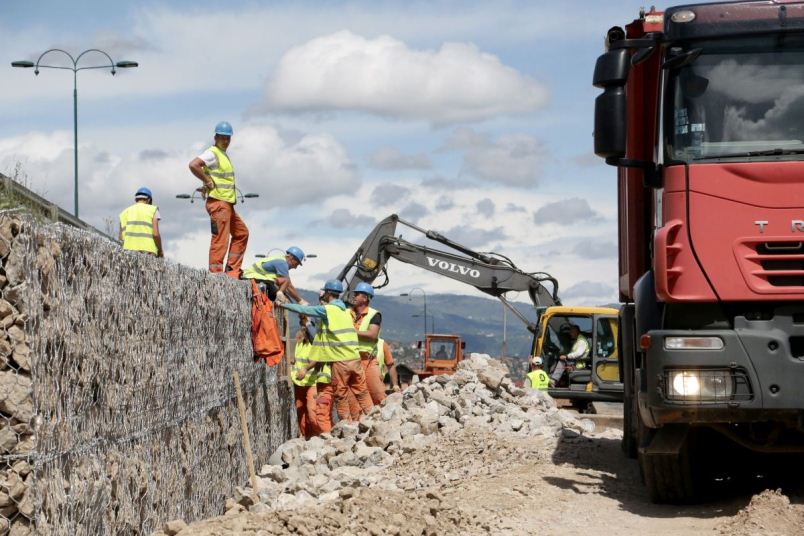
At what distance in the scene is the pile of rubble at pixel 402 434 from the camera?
12406 mm

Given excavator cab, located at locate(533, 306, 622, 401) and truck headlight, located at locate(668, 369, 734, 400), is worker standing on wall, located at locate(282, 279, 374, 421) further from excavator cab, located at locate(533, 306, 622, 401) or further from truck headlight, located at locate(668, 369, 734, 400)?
excavator cab, located at locate(533, 306, 622, 401)

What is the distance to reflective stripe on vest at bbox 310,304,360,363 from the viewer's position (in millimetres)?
15812

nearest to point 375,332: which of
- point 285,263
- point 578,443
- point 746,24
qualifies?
point 285,263

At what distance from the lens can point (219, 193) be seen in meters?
14.6

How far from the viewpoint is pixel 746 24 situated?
8.82 meters

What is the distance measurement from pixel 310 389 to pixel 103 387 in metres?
8.79

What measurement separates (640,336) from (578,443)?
458 centimetres

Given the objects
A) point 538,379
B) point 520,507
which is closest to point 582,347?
point 538,379

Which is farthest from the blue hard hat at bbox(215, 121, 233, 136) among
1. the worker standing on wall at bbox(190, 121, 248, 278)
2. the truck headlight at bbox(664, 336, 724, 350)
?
the truck headlight at bbox(664, 336, 724, 350)

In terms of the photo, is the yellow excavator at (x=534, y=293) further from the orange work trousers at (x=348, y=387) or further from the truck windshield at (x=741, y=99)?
the truck windshield at (x=741, y=99)

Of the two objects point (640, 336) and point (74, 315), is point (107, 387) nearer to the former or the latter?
point (74, 315)

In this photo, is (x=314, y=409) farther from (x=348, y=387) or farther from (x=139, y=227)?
(x=139, y=227)

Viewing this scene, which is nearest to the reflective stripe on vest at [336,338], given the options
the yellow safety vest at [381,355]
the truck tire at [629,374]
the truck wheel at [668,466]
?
the yellow safety vest at [381,355]

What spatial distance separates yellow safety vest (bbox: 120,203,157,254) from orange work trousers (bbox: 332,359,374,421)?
3.44 metres
